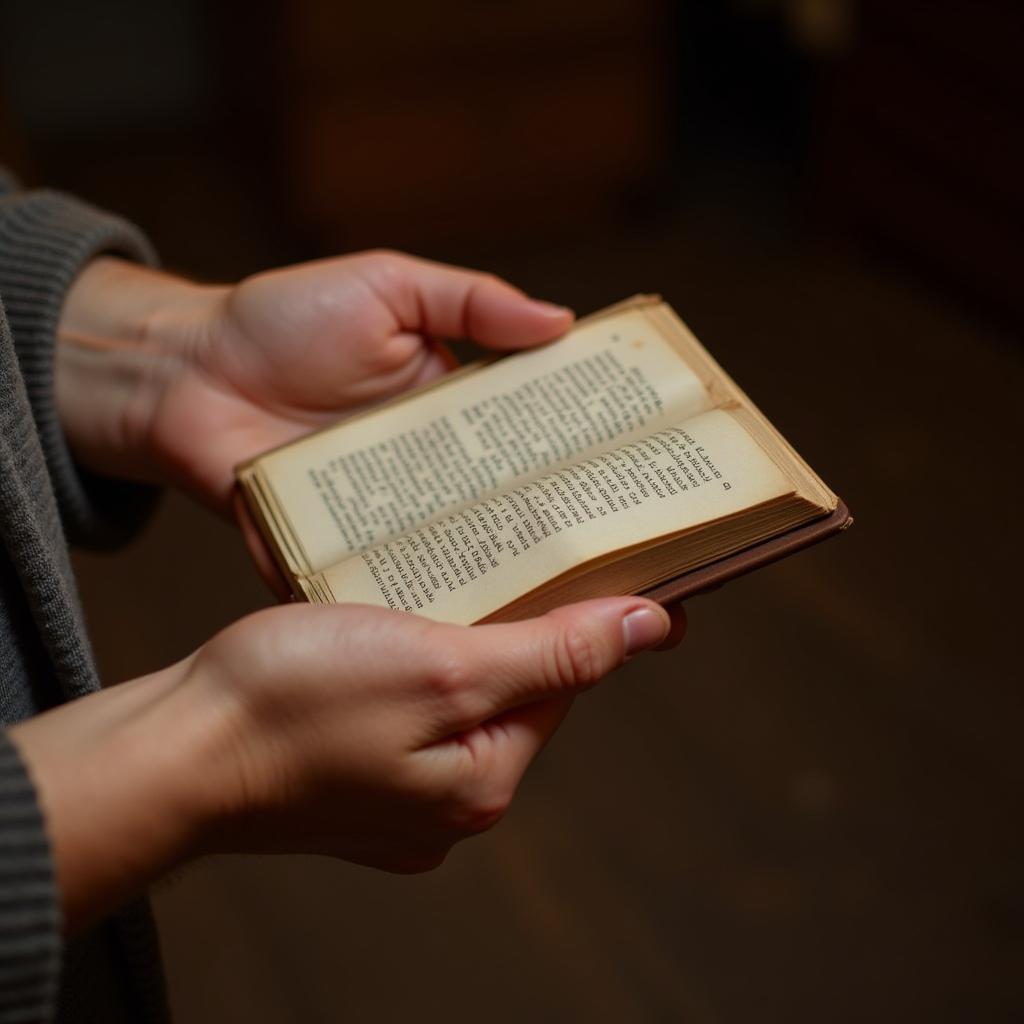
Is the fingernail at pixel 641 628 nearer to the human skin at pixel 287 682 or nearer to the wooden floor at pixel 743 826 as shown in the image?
the human skin at pixel 287 682

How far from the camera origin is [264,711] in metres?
0.53

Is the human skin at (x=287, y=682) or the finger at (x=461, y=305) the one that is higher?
the finger at (x=461, y=305)

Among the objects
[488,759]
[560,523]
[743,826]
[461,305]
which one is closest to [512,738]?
[488,759]

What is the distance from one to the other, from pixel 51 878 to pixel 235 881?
0.92 meters

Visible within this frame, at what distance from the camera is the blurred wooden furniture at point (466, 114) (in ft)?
6.47

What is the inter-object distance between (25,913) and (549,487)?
0.37 meters

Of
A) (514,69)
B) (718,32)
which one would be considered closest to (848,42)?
(514,69)

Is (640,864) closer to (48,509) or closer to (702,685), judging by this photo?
(702,685)

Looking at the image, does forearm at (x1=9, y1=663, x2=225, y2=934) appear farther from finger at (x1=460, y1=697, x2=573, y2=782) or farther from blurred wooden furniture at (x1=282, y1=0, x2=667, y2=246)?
blurred wooden furniture at (x1=282, y1=0, x2=667, y2=246)

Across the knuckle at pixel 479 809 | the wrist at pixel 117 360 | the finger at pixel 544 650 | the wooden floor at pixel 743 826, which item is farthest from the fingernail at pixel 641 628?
the wooden floor at pixel 743 826

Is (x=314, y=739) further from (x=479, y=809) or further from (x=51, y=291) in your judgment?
(x=51, y=291)

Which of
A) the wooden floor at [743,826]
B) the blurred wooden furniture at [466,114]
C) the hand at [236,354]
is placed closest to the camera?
the hand at [236,354]

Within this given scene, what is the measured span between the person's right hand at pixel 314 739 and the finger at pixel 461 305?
279 mm

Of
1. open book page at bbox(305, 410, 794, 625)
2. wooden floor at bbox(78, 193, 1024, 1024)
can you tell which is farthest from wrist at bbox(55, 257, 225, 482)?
wooden floor at bbox(78, 193, 1024, 1024)
